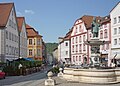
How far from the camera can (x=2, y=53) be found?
48.8 m

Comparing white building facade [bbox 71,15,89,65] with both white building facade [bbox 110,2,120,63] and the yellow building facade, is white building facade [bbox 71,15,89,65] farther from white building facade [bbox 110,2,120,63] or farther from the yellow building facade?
the yellow building facade

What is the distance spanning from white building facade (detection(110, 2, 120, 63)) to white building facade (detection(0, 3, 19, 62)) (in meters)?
19.8

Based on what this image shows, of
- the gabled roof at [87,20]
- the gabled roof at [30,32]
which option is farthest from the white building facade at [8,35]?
the gabled roof at [30,32]

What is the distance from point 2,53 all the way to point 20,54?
17.3m

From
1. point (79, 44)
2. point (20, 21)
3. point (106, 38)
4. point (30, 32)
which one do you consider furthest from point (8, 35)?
point (30, 32)

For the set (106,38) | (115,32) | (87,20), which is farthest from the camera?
(87,20)

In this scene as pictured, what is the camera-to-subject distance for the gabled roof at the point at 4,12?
49.9 metres

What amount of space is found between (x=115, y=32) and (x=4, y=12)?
70.1 ft

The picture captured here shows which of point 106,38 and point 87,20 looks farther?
point 87,20

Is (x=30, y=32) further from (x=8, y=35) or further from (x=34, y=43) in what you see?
(x=8, y=35)

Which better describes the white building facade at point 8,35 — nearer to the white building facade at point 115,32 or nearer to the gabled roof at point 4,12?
the gabled roof at point 4,12

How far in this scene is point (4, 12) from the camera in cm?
5256

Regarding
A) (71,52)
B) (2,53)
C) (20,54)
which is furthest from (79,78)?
(71,52)

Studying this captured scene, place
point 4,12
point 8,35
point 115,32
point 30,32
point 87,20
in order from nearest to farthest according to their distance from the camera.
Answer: point 4,12 < point 8,35 < point 115,32 < point 87,20 < point 30,32
